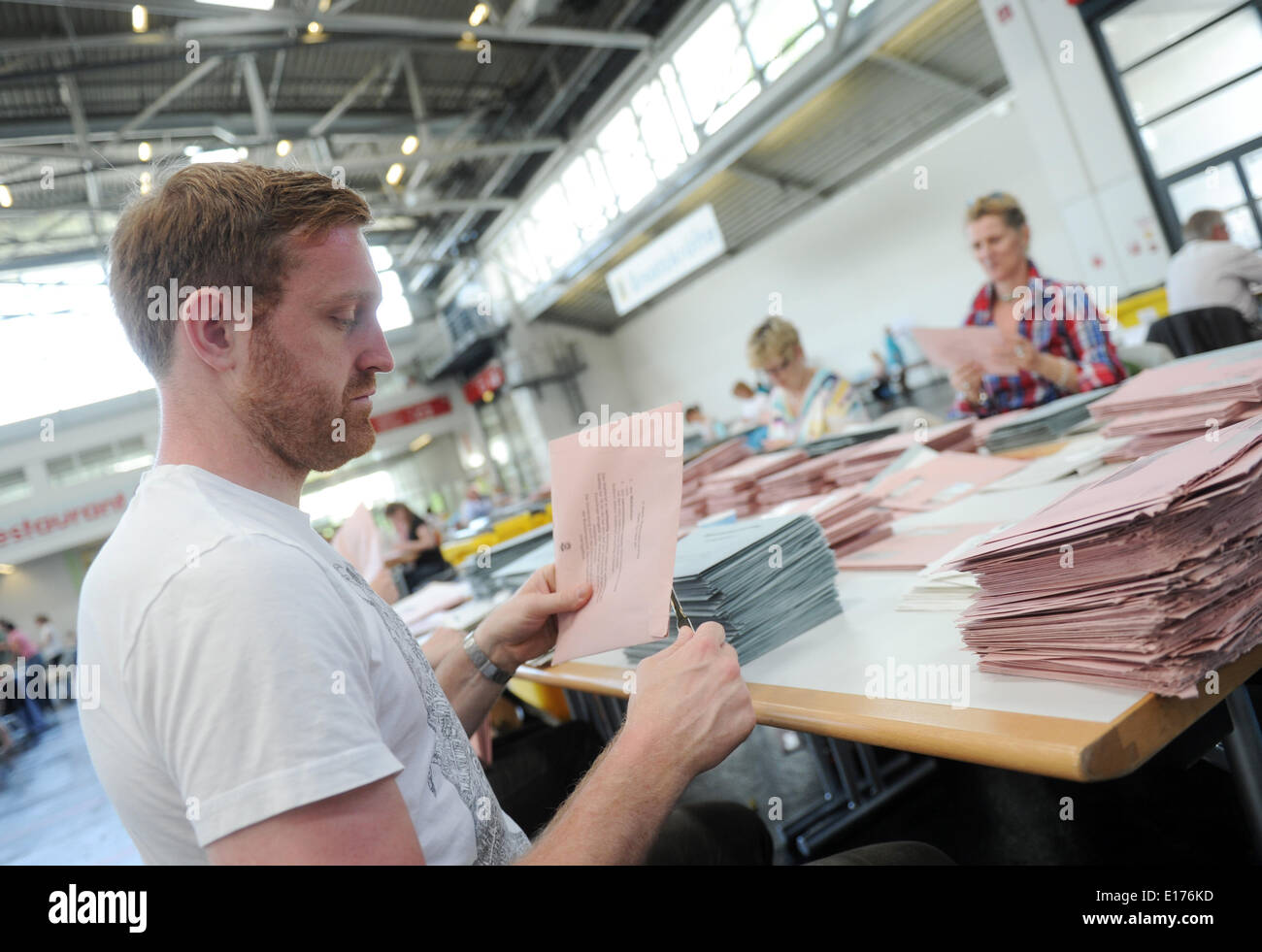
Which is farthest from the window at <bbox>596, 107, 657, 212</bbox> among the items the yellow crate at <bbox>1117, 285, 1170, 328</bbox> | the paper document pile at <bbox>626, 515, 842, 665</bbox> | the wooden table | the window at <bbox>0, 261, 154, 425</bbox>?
the wooden table

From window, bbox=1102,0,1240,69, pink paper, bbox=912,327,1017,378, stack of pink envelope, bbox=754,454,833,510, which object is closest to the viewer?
pink paper, bbox=912,327,1017,378

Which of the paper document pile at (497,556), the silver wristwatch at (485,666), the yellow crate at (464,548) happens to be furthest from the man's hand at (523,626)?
the yellow crate at (464,548)

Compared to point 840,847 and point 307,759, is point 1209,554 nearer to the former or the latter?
point 307,759

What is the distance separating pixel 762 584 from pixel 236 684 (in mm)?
822

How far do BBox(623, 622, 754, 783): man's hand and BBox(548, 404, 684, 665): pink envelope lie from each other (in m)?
0.06

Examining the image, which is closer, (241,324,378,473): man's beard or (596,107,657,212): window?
(241,324,378,473): man's beard

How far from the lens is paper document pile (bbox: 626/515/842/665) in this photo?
1219mm

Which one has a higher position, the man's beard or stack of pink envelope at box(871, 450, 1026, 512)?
the man's beard

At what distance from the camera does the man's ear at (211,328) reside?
2.85 feet

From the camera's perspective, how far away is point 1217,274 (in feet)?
13.0

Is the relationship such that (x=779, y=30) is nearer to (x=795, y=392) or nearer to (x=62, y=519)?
(x=795, y=392)

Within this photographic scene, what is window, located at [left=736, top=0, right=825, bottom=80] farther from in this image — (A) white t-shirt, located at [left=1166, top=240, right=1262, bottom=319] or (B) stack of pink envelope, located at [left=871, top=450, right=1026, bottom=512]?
(B) stack of pink envelope, located at [left=871, top=450, right=1026, bottom=512]
